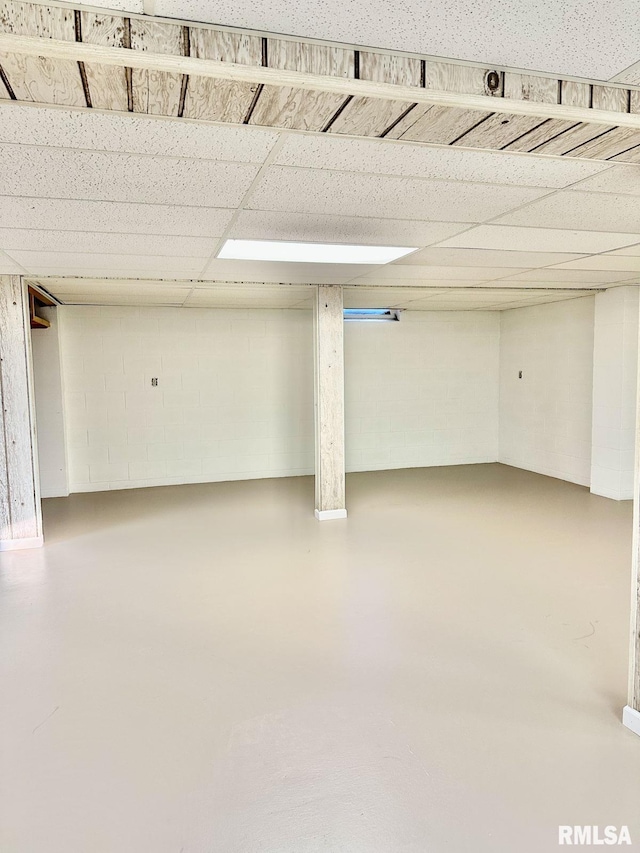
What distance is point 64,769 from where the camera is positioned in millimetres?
1988

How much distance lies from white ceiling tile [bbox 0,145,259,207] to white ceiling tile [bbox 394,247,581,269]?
170 cm

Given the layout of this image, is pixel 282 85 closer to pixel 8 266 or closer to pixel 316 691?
pixel 316 691

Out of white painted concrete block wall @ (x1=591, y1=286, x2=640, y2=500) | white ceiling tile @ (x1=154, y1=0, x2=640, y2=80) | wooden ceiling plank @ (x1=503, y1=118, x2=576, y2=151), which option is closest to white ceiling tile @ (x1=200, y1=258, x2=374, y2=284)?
wooden ceiling plank @ (x1=503, y1=118, x2=576, y2=151)

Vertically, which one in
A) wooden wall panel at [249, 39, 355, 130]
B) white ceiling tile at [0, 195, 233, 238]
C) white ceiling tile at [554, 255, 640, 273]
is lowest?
wooden wall panel at [249, 39, 355, 130]

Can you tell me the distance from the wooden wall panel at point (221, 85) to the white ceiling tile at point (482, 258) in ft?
7.58

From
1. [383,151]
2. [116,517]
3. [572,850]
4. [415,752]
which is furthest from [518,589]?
[116,517]

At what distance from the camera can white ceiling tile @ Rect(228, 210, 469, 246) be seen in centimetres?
267

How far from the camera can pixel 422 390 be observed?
7691 millimetres

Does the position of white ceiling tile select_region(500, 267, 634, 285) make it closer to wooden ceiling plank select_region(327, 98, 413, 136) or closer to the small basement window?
the small basement window

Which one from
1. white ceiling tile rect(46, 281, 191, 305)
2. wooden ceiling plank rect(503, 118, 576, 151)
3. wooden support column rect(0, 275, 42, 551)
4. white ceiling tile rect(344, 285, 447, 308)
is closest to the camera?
wooden ceiling plank rect(503, 118, 576, 151)

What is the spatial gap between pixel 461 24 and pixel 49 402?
6193 millimetres

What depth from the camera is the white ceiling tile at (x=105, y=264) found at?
3.58 metres

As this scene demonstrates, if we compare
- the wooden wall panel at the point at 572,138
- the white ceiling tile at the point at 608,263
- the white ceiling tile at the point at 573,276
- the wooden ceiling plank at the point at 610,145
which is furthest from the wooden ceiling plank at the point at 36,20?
the white ceiling tile at the point at 573,276

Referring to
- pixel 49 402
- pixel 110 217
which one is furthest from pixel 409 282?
pixel 49 402
